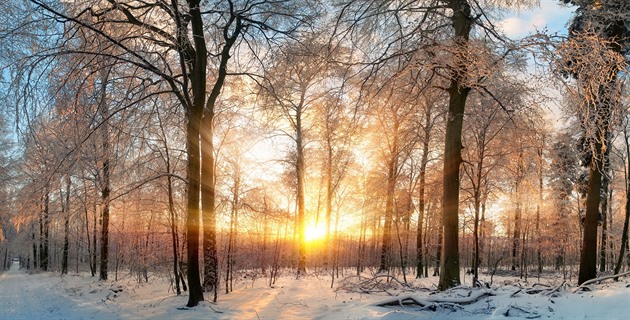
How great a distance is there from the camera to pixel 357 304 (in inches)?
316

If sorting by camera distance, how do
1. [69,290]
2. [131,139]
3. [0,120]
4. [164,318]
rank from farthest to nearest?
1. [0,120]
2. [69,290]
3. [131,139]
4. [164,318]

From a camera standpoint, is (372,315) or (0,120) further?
(0,120)

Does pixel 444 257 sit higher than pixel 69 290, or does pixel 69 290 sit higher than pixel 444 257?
pixel 444 257

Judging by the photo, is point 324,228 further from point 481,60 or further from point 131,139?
point 481,60

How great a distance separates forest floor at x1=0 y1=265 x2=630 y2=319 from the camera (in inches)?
231

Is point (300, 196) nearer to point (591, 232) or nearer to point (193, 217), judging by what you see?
point (193, 217)

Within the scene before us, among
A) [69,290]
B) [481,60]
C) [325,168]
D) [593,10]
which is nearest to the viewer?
[481,60]

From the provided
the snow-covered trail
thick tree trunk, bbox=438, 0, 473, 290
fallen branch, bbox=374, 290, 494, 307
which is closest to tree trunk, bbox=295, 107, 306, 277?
the snow-covered trail

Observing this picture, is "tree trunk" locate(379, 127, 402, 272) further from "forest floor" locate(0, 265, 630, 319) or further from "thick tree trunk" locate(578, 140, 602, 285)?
"thick tree trunk" locate(578, 140, 602, 285)

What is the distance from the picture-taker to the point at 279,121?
18.1 m

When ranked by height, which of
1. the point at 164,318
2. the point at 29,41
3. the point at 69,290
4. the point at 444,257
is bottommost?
the point at 69,290

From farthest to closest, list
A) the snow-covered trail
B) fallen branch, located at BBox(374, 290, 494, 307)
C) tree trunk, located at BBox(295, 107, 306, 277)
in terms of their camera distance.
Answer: tree trunk, located at BBox(295, 107, 306, 277) < the snow-covered trail < fallen branch, located at BBox(374, 290, 494, 307)

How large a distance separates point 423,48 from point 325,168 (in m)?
15.8

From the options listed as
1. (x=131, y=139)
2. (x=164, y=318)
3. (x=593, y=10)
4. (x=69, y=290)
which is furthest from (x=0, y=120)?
(x=593, y=10)
